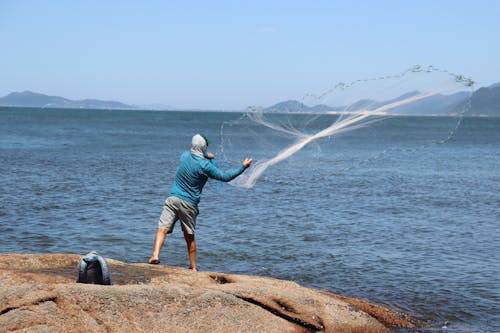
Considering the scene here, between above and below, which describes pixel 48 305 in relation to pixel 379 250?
above

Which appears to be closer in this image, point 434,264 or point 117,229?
point 434,264

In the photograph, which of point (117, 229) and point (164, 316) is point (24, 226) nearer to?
point (117, 229)

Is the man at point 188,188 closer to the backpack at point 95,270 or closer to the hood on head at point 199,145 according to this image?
the hood on head at point 199,145

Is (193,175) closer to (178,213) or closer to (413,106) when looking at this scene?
(178,213)

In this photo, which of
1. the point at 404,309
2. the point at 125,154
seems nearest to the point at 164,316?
the point at 404,309

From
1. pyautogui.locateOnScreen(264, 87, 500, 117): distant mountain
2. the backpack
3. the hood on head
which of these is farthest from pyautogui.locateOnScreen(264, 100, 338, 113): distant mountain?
the backpack

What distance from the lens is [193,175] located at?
848 centimetres

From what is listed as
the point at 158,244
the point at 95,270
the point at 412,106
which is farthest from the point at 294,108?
the point at 95,270

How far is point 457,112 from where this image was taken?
999cm

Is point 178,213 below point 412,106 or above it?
below

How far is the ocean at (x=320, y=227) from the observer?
10.7 meters

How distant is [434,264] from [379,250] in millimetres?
1291

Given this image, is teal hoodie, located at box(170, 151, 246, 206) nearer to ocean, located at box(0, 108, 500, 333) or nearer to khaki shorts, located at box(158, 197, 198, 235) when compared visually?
khaki shorts, located at box(158, 197, 198, 235)

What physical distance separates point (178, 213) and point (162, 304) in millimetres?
2321
